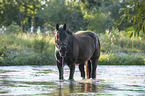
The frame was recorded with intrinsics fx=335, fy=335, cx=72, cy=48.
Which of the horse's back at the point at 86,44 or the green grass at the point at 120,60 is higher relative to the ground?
the horse's back at the point at 86,44

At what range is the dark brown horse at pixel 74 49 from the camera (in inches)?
392

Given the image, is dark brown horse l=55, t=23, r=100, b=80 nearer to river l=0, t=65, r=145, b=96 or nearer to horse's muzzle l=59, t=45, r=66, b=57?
horse's muzzle l=59, t=45, r=66, b=57

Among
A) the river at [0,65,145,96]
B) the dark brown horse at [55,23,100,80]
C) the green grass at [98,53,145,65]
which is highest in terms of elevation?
the dark brown horse at [55,23,100,80]

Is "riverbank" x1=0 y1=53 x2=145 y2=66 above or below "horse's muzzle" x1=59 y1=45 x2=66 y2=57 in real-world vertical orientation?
below

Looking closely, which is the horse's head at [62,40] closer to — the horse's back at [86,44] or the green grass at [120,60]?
the horse's back at [86,44]

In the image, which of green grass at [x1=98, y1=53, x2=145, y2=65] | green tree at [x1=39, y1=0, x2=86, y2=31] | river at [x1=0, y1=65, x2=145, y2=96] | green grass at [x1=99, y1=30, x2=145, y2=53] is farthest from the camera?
green tree at [x1=39, y1=0, x2=86, y2=31]

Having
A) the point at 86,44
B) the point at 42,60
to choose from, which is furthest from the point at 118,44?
the point at 86,44

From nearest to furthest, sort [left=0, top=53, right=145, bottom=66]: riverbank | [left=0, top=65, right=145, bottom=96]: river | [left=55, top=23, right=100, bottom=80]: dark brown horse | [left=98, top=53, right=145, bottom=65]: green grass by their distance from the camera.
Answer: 1. [left=0, top=65, right=145, bottom=96]: river
2. [left=55, top=23, right=100, bottom=80]: dark brown horse
3. [left=0, top=53, right=145, bottom=66]: riverbank
4. [left=98, top=53, right=145, bottom=65]: green grass

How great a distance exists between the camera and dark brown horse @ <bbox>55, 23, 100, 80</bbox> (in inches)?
392

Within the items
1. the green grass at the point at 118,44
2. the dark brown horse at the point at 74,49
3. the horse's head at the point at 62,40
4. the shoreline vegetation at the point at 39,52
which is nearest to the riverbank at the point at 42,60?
the shoreline vegetation at the point at 39,52

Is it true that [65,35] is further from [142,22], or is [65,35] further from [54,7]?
[54,7]

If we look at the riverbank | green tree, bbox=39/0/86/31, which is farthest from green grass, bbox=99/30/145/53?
green tree, bbox=39/0/86/31

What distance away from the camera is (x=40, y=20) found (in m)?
61.0

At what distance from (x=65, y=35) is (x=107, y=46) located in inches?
617
